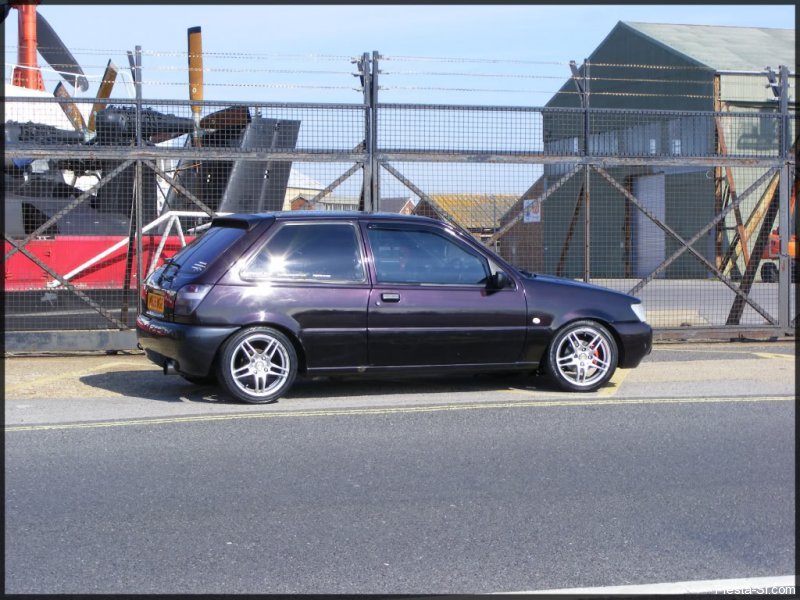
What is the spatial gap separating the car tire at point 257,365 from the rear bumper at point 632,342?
3.00m

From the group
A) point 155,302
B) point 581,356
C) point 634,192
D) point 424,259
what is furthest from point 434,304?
point 634,192

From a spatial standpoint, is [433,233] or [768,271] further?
[768,271]

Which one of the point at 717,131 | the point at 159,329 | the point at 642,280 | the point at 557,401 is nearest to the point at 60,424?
the point at 159,329

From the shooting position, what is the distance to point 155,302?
29.4 feet

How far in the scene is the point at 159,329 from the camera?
28.4 feet

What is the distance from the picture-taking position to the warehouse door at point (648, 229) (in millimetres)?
13977

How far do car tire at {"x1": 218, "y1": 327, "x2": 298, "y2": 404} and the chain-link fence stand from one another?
144 inches

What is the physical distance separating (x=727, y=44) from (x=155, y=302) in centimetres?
3095

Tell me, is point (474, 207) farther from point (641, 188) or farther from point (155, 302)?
point (155, 302)

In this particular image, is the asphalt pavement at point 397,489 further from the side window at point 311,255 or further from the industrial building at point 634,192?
the industrial building at point 634,192

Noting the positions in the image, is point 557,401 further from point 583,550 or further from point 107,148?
point 107,148

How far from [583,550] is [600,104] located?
29.4 meters

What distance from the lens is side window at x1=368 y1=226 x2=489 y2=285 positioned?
902cm

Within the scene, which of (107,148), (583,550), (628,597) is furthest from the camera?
(107,148)
